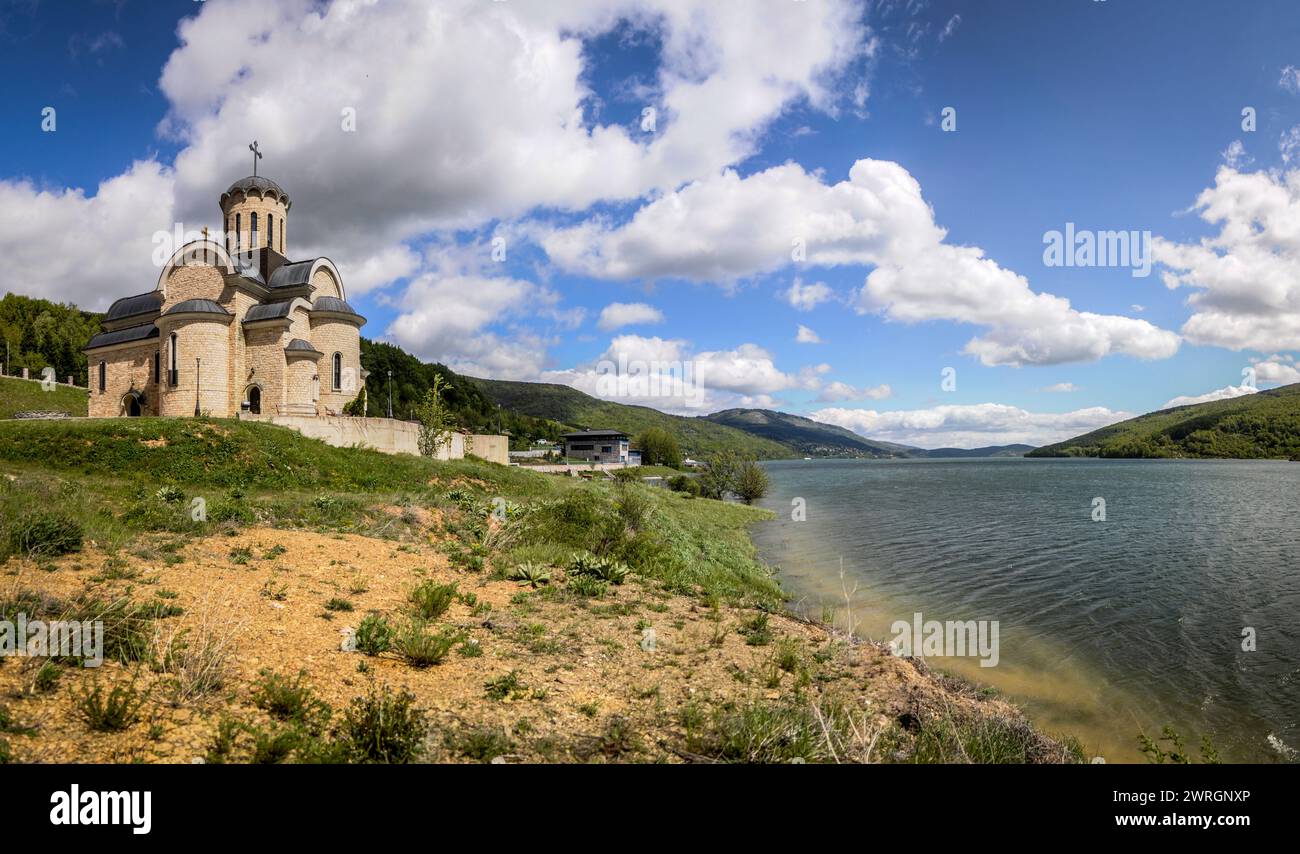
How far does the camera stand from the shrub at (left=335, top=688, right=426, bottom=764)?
471 cm

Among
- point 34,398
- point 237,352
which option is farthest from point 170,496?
point 34,398

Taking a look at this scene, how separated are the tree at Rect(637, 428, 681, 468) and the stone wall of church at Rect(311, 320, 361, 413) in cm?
8107

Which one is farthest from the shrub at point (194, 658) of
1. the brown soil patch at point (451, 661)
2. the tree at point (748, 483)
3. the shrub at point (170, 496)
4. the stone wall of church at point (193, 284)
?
the tree at point (748, 483)

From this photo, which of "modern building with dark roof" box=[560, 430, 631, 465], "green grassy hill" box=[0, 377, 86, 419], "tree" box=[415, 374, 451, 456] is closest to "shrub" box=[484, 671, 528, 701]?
"tree" box=[415, 374, 451, 456]

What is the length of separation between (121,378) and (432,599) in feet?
135

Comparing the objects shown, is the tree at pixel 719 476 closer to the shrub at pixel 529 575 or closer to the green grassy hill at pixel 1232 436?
the shrub at pixel 529 575

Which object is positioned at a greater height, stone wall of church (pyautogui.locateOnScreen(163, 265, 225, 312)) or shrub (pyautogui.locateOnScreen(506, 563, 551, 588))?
stone wall of church (pyautogui.locateOnScreen(163, 265, 225, 312))

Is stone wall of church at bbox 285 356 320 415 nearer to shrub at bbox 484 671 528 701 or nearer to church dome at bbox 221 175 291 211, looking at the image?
church dome at bbox 221 175 291 211

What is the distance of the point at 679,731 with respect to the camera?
19.8 feet

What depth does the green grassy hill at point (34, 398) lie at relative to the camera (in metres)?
48.0

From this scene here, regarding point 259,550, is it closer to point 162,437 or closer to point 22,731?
point 22,731

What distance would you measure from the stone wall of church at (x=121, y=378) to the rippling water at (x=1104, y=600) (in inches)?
1533

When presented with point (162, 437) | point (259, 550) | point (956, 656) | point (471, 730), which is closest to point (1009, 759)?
point (471, 730)
